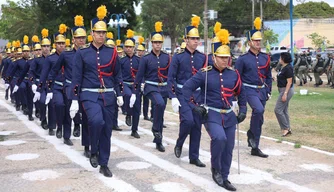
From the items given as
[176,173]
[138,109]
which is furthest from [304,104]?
[176,173]

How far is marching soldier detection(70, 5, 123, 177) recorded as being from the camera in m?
6.73

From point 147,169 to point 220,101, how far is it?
166 cm

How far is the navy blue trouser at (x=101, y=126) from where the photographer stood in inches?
259

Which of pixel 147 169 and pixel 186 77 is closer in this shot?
pixel 147 169

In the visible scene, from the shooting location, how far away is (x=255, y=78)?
822 cm

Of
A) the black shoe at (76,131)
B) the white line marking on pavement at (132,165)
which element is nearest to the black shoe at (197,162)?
the white line marking on pavement at (132,165)

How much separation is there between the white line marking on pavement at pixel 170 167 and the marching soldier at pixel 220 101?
155 millimetres

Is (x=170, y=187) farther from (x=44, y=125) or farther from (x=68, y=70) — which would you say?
(x=44, y=125)

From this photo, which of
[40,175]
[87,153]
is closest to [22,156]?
[87,153]

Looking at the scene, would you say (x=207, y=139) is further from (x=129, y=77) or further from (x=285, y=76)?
(x=129, y=77)

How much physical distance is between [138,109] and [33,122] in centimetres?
379

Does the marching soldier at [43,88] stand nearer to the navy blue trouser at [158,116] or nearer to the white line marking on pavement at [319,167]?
the navy blue trouser at [158,116]

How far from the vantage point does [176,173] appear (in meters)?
6.80

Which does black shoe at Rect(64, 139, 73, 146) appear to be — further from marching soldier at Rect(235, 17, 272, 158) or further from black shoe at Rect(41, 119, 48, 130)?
marching soldier at Rect(235, 17, 272, 158)
